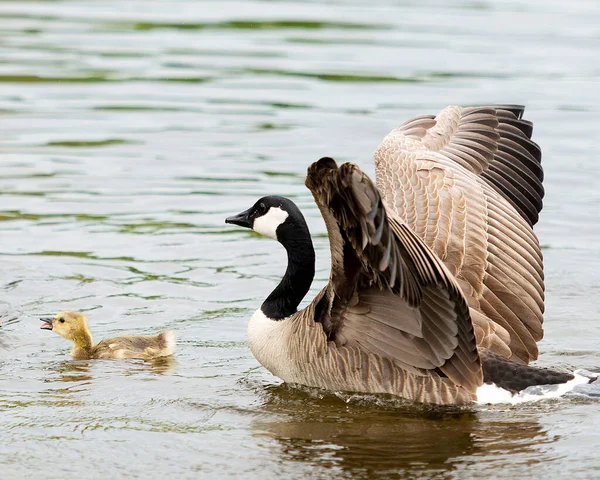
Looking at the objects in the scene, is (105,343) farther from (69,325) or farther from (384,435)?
(384,435)

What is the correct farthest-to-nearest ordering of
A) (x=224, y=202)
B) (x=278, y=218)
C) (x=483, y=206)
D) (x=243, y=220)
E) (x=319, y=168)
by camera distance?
(x=224, y=202) → (x=483, y=206) → (x=243, y=220) → (x=278, y=218) → (x=319, y=168)

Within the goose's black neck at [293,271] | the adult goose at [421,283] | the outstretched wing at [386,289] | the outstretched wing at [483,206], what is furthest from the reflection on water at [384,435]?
the outstretched wing at [483,206]

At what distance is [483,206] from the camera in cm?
898

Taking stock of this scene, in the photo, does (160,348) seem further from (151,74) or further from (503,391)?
(151,74)

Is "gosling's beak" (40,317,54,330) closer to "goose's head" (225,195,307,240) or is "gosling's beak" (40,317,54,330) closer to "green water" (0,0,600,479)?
"green water" (0,0,600,479)

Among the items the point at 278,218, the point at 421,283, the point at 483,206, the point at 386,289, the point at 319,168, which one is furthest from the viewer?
the point at 483,206

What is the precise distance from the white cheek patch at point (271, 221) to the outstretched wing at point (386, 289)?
856mm

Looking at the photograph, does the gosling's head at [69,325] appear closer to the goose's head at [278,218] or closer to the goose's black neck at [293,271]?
the goose's black neck at [293,271]

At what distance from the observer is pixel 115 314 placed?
10234 mm

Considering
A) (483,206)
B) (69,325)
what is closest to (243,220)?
(69,325)

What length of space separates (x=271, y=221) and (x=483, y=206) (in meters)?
1.64

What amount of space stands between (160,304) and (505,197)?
3.11 m

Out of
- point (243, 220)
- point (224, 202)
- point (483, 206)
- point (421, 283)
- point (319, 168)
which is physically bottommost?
point (224, 202)

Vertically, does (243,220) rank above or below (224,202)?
above
